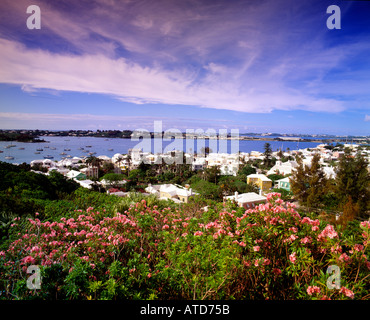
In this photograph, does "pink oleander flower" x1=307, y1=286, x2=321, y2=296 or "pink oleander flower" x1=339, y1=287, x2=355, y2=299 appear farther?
"pink oleander flower" x1=307, y1=286, x2=321, y2=296

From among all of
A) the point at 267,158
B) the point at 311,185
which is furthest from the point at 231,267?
the point at 267,158

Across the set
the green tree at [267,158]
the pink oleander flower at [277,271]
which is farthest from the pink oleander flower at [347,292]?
the green tree at [267,158]

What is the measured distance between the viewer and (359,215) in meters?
11.2

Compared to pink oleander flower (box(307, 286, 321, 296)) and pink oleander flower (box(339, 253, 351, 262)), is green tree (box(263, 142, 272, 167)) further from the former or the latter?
pink oleander flower (box(307, 286, 321, 296))

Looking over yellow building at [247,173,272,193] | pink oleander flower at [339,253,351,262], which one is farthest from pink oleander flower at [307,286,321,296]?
yellow building at [247,173,272,193]

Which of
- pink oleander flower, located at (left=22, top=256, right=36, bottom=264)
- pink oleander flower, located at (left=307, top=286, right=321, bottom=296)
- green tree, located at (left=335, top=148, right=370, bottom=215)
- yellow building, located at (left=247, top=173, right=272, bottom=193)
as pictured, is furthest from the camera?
yellow building, located at (left=247, top=173, right=272, bottom=193)

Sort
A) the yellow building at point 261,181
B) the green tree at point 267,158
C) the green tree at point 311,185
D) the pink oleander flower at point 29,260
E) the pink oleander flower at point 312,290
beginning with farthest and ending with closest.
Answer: the green tree at point 267,158
the yellow building at point 261,181
the green tree at point 311,185
the pink oleander flower at point 29,260
the pink oleander flower at point 312,290

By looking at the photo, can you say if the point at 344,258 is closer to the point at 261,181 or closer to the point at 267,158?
the point at 261,181

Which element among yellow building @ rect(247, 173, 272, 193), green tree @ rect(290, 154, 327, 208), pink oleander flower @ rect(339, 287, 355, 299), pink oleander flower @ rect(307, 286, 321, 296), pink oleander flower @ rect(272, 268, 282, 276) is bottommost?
yellow building @ rect(247, 173, 272, 193)

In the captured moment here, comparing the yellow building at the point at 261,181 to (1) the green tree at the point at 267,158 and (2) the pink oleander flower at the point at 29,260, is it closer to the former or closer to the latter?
(1) the green tree at the point at 267,158

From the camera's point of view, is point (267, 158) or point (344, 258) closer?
point (344, 258)
